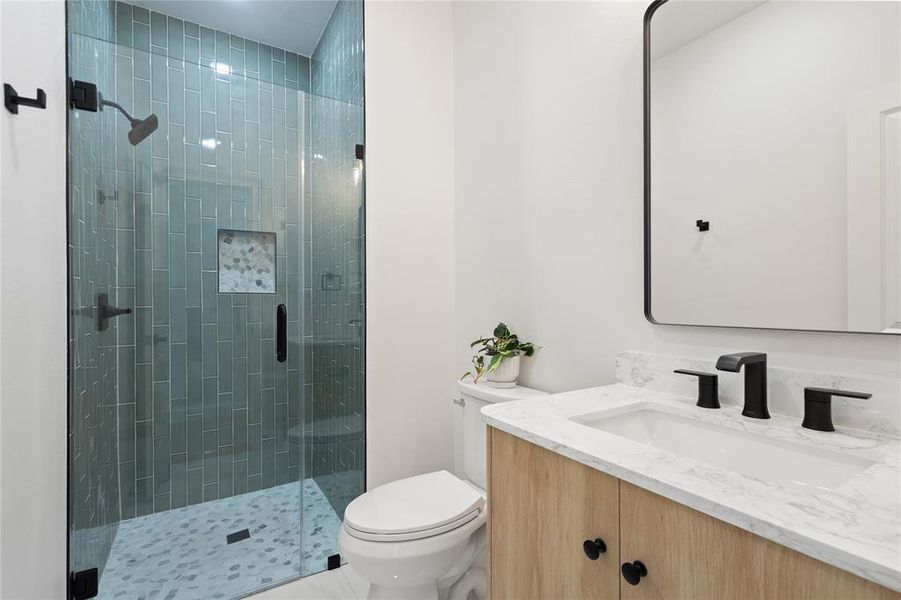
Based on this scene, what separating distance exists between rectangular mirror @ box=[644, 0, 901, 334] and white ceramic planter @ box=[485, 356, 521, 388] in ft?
1.80

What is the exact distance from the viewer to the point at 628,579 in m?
0.65

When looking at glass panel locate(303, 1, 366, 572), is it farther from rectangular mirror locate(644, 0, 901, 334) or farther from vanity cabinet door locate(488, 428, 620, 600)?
rectangular mirror locate(644, 0, 901, 334)

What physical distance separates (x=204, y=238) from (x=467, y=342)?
3.90 feet

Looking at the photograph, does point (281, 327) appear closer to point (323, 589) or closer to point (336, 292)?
point (336, 292)

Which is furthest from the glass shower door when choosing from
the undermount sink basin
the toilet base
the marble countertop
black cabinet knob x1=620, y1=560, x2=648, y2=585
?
black cabinet knob x1=620, y1=560, x2=648, y2=585

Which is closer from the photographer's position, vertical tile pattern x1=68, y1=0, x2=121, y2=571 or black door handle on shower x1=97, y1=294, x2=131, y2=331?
vertical tile pattern x1=68, y1=0, x2=121, y2=571

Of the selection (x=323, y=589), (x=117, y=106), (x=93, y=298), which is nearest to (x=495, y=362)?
(x=323, y=589)

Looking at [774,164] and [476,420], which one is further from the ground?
[774,164]

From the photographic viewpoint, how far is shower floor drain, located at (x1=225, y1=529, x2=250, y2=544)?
1742mm

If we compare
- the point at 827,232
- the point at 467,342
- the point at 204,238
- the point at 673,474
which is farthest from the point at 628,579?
the point at 204,238

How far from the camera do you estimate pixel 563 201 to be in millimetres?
1465

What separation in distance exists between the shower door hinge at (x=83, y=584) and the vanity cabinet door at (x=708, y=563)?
1.67 meters

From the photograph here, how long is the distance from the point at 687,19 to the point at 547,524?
1.28 m

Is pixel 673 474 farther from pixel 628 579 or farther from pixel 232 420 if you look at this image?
pixel 232 420
